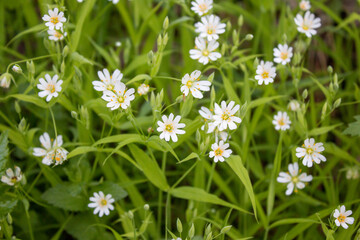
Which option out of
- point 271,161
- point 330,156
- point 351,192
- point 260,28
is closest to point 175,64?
point 260,28

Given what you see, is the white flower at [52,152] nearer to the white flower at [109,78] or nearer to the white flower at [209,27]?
the white flower at [109,78]

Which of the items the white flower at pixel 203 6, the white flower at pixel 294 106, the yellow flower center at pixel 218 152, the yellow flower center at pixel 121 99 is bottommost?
the yellow flower center at pixel 218 152

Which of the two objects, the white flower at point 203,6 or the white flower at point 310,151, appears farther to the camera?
the white flower at point 203,6

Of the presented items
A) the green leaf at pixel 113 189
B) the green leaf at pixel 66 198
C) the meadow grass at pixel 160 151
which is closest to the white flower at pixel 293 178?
the meadow grass at pixel 160 151

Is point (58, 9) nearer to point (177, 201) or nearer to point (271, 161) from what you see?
point (177, 201)

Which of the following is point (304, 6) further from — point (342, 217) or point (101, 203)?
point (101, 203)

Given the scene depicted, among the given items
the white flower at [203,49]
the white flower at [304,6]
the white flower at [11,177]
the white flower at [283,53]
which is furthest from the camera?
the white flower at [304,6]
